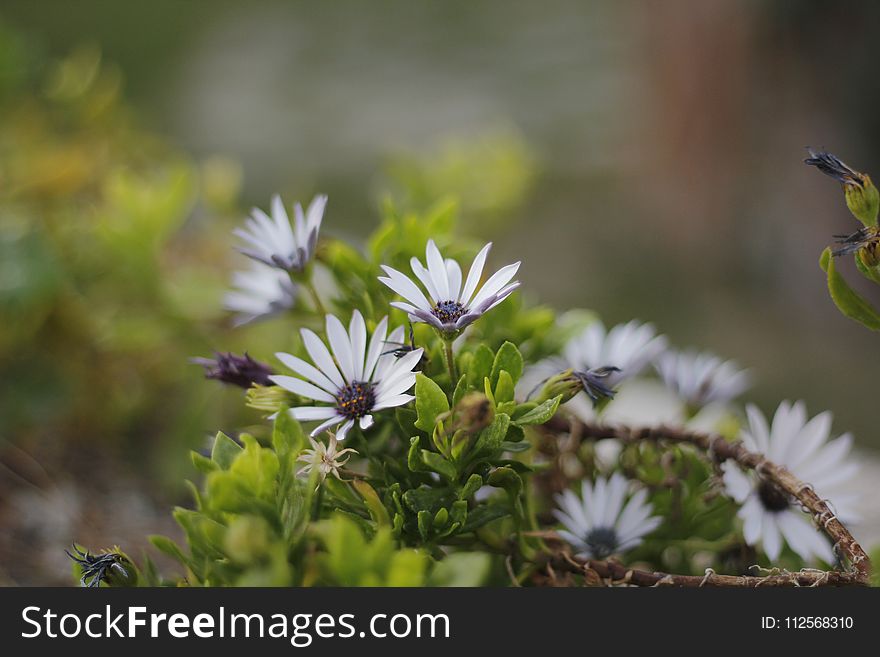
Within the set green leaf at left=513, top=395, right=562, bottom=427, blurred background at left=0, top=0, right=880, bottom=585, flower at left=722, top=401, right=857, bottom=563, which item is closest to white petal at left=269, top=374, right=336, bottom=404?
green leaf at left=513, top=395, right=562, bottom=427

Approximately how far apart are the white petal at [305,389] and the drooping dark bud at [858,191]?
0.93 feet

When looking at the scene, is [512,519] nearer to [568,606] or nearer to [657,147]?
[568,606]

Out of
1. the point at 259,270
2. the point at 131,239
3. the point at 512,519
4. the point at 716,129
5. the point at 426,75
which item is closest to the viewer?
the point at 512,519

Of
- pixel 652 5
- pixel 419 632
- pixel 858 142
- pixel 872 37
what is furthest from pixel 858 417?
pixel 419 632

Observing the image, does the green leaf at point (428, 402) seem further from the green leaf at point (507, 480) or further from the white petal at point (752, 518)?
the white petal at point (752, 518)

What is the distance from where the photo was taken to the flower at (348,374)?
1.41 ft

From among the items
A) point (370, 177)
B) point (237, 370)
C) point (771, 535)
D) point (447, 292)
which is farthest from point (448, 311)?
point (370, 177)

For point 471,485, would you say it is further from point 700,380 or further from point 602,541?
point 700,380

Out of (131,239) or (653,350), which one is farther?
(131,239)

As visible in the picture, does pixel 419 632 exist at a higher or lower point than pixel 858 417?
lower

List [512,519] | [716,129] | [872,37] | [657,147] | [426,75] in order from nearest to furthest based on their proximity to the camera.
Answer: [512,519] < [872,37] < [716,129] < [657,147] < [426,75]

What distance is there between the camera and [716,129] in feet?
6.77

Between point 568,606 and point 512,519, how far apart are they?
3.6 inches

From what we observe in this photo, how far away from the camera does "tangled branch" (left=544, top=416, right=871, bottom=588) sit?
415 millimetres
